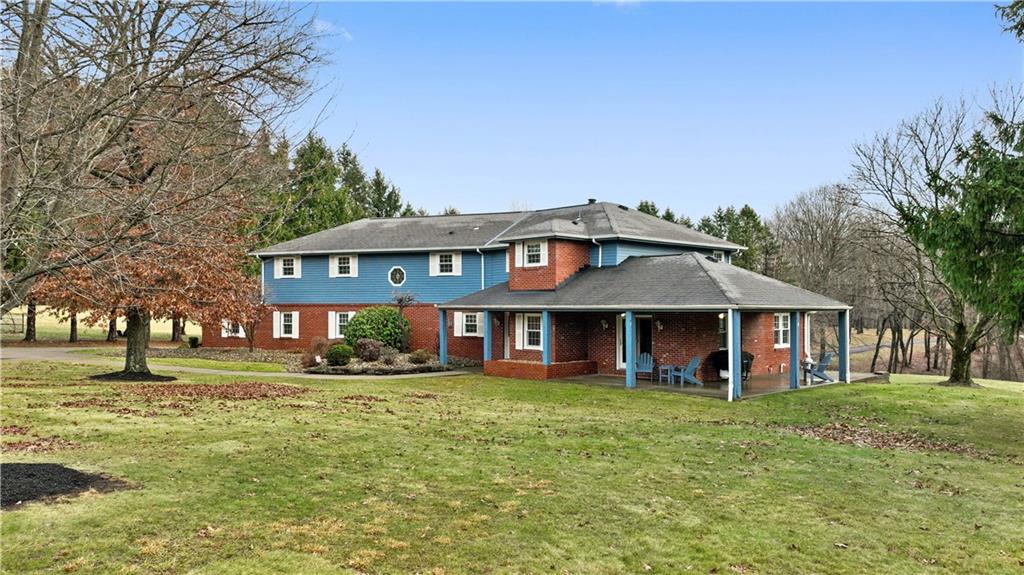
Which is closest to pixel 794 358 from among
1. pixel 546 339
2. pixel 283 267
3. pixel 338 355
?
pixel 546 339

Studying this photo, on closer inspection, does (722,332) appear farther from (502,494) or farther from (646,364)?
(502,494)

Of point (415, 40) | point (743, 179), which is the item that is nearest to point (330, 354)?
point (415, 40)

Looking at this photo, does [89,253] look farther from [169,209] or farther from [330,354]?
[330,354]

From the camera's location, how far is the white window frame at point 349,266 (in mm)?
33000

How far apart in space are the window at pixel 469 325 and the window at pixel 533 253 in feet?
19.5

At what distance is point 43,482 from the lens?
8.00 meters

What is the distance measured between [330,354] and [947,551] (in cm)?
2214

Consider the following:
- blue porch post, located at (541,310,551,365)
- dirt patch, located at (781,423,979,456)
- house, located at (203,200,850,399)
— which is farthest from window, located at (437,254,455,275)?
dirt patch, located at (781,423,979,456)

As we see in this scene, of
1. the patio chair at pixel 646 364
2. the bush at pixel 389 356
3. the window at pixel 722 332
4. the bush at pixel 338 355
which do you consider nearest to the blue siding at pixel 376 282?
the bush at pixel 389 356

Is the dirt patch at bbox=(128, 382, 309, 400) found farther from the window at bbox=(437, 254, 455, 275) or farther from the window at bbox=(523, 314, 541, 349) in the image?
the window at bbox=(437, 254, 455, 275)

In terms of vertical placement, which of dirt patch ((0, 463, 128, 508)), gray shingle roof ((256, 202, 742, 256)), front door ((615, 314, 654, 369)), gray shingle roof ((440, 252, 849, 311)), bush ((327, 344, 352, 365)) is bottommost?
dirt patch ((0, 463, 128, 508))

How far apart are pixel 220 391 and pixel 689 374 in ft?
Result: 45.9

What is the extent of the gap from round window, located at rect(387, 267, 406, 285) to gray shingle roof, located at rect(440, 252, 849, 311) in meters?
6.55

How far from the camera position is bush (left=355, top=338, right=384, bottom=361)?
2717cm
